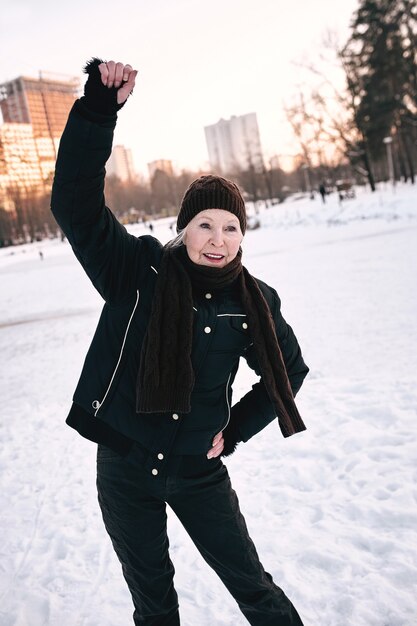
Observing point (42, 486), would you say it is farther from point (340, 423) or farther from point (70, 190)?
point (70, 190)

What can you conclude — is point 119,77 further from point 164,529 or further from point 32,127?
point 32,127

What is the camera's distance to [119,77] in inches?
61.2

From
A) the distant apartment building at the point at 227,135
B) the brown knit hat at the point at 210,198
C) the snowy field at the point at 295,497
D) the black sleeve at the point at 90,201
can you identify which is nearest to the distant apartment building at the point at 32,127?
the black sleeve at the point at 90,201

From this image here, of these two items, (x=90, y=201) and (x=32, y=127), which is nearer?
(x=90, y=201)

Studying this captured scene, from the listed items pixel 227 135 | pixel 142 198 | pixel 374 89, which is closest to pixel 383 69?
pixel 374 89

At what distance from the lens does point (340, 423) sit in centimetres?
473

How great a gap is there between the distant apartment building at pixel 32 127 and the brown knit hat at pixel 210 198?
1.75 ft

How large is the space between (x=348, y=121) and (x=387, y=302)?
35.1m

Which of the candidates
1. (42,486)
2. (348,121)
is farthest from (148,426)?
(348,121)

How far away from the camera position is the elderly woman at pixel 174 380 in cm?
181

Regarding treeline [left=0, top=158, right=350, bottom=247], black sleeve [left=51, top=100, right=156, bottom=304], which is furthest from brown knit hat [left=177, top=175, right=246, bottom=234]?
treeline [left=0, top=158, right=350, bottom=247]

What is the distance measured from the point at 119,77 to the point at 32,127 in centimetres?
2954

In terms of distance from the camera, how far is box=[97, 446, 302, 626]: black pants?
1934mm

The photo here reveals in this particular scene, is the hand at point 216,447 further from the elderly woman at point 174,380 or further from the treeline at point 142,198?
the treeline at point 142,198
